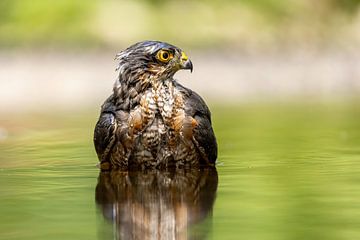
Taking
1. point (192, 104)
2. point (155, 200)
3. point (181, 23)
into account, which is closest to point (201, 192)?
point (155, 200)

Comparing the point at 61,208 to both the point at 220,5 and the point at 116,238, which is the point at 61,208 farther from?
the point at 220,5

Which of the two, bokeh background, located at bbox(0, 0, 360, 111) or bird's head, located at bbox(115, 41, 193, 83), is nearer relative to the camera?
bird's head, located at bbox(115, 41, 193, 83)

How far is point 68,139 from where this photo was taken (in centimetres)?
1041

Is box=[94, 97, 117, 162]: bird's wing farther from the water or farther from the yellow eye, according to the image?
the yellow eye

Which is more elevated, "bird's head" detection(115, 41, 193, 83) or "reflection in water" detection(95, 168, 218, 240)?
"bird's head" detection(115, 41, 193, 83)

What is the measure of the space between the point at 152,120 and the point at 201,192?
4.20ft

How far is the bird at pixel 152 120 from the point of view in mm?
7422

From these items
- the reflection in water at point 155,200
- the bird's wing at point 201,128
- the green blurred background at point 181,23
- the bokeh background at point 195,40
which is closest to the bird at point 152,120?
the bird's wing at point 201,128

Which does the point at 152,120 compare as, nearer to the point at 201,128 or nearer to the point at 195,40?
the point at 201,128

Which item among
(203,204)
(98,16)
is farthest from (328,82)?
(203,204)

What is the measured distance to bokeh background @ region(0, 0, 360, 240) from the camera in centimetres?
541

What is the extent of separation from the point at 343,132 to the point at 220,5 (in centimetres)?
1589

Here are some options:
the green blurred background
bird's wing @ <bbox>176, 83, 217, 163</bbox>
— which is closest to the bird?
bird's wing @ <bbox>176, 83, 217, 163</bbox>

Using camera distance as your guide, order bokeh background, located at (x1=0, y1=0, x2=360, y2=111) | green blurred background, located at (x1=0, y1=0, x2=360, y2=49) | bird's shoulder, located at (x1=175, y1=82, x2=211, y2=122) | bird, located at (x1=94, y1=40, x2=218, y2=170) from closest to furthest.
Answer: bird, located at (x1=94, y1=40, x2=218, y2=170)
bird's shoulder, located at (x1=175, y1=82, x2=211, y2=122)
bokeh background, located at (x1=0, y1=0, x2=360, y2=111)
green blurred background, located at (x1=0, y1=0, x2=360, y2=49)
